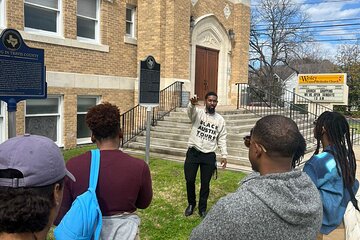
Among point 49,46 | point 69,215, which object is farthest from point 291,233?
point 49,46

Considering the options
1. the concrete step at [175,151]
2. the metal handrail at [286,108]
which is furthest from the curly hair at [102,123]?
the metal handrail at [286,108]

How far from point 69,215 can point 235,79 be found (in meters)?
16.1

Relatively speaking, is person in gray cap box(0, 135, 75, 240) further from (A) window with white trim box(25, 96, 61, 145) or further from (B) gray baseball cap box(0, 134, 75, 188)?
(A) window with white trim box(25, 96, 61, 145)

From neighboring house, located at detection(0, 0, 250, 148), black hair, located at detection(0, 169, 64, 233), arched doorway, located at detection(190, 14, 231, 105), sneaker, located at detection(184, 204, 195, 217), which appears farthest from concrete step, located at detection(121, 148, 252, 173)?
black hair, located at detection(0, 169, 64, 233)

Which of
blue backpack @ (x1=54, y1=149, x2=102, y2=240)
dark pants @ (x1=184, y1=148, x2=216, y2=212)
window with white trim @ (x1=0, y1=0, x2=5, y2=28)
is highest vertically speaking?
window with white trim @ (x1=0, y1=0, x2=5, y2=28)

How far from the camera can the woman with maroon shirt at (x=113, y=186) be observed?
92.7 inches

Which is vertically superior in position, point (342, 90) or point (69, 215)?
point (342, 90)

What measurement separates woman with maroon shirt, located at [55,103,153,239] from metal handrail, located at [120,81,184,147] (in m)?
9.79

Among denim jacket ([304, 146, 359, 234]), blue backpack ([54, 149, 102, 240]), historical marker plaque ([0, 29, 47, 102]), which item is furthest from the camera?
historical marker plaque ([0, 29, 47, 102])

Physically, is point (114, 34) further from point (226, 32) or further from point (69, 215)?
point (69, 215)

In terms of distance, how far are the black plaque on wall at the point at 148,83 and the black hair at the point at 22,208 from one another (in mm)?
7128

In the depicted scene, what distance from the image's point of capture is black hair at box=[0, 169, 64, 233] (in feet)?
4.09

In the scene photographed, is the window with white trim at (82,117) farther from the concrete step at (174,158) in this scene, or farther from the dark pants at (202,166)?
the dark pants at (202,166)

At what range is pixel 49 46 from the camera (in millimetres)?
10586
